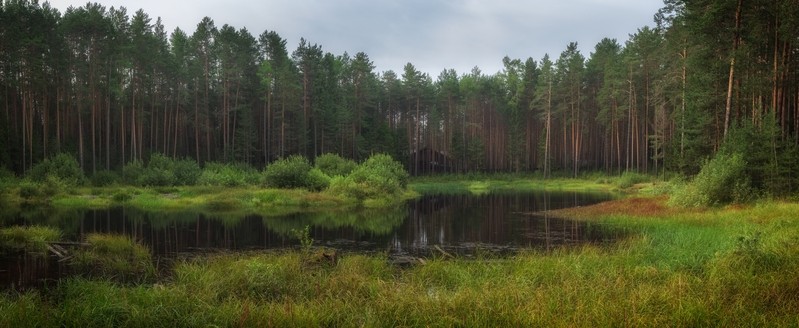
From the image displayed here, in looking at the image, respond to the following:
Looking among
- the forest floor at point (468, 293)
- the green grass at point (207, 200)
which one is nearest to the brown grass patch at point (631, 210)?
the forest floor at point (468, 293)

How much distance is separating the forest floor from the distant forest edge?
17473 mm

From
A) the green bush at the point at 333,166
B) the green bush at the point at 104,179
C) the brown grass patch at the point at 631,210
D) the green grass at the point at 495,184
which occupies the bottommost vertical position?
the green grass at the point at 495,184

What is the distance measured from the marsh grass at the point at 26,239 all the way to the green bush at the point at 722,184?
29.3 m

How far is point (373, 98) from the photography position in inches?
3681

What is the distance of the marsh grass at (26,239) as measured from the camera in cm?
1866

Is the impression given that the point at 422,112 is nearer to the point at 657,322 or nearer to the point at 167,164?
the point at 167,164

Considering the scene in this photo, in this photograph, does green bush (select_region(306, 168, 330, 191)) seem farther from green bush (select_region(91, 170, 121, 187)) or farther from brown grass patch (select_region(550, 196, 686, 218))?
brown grass patch (select_region(550, 196, 686, 218))

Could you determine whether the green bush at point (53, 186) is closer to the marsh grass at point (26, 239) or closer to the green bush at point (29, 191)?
the green bush at point (29, 191)

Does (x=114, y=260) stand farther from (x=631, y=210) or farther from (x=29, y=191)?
(x=29, y=191)

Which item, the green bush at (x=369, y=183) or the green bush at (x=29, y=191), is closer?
the green bush at (x=29, y=191)

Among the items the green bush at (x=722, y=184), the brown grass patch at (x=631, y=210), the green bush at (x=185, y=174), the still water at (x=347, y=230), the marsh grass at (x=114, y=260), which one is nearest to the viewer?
the marsh grass at (x=114, y=260)

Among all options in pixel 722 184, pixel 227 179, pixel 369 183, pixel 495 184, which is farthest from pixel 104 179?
pixel 495 184

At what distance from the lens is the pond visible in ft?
66.4

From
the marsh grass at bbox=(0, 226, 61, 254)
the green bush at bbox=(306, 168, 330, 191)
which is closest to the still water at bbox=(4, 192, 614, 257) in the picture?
the marsh grass at bbox=(0, 226, 61, 254)
